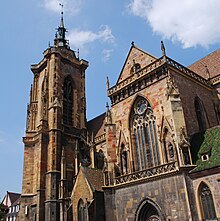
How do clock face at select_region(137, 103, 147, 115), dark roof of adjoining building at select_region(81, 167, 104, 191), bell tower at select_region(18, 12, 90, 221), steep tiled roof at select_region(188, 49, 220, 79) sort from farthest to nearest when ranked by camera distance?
bell tower at select_region(18, 12, 90, 221), steep tiled roof at select_region(188, 49, 220, 79), dark roof of adjoining building at select_region(81, 167, 104, 191), clock face at select_region(137, 103, 147, 115)

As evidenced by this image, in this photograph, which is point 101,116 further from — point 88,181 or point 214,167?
point 214,167

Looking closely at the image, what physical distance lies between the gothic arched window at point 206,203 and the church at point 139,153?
47 millimetres

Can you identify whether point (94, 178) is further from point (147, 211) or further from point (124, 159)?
point (147, 211)

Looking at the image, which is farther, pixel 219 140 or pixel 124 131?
pixel 124 131

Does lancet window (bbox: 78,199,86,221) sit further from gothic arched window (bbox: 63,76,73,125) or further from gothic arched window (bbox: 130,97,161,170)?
gothic arched window (bbox: 63,76,73,125)

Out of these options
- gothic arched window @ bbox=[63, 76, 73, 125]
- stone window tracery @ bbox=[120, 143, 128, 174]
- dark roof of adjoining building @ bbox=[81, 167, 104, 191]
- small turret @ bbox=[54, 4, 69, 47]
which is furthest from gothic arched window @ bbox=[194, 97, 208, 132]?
small turret @ bbox=[54, 4, 69, 47]

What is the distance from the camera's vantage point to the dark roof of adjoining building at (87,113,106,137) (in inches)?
1210

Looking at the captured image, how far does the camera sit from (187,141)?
614 inches

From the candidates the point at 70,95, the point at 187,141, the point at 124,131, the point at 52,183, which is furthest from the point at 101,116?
the point at 187,141

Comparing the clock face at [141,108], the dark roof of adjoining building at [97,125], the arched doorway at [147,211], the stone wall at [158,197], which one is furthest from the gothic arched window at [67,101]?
the arched doorway at [147,211]

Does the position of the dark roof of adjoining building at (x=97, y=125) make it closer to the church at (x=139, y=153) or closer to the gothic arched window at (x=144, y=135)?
the church at (x=139, y=153)

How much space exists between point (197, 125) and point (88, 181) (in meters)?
8.36

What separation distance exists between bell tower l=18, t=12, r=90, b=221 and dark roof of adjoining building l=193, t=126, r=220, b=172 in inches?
422

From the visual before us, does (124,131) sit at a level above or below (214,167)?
above
